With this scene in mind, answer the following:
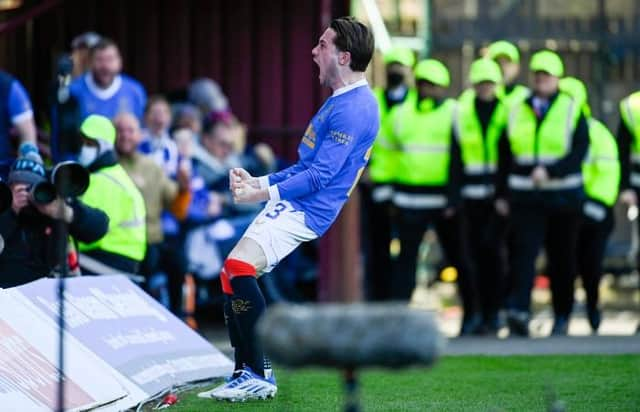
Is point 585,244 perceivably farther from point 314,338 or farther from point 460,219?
point 314,338

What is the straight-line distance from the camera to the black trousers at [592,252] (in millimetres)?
14555

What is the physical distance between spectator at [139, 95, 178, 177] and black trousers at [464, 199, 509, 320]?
2562 millimetres

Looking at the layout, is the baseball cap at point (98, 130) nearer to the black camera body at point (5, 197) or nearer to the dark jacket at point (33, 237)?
the dark jacket at point (33, 237)

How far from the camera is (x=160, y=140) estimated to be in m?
14.2

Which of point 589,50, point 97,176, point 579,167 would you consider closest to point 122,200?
point 97,176

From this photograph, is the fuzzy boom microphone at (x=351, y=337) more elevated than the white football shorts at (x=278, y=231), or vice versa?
the fuzzy boom microphone at (x=351, y=337)

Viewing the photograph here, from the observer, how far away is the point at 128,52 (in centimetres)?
1619

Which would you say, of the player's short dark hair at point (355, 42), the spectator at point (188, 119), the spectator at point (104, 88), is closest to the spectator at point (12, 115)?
the spectator at point (104, 88)

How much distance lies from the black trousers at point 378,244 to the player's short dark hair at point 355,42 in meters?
5.67

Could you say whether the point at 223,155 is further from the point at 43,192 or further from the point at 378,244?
the point at 43,192

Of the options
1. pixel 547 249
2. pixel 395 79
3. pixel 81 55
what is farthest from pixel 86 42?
pixel 547 249

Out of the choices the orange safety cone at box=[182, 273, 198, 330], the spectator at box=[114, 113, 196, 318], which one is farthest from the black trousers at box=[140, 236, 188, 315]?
the orange safety cone at box=[182, 273, 198, 330]

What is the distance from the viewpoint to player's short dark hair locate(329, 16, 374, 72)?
902 cm

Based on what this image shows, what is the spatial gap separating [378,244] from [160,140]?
2234mm
